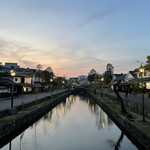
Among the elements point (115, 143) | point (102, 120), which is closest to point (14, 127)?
point (115, 143)

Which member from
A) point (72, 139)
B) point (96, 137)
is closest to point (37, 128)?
point (72, 139)

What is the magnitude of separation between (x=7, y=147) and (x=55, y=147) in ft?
14.6

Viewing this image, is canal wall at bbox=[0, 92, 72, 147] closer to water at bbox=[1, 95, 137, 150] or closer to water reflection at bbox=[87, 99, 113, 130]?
water at bbox=[1, 95, 137, 150]

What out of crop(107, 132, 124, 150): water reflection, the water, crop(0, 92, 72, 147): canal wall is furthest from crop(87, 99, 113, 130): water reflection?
crop(0, 92, 72, 147): canal wall

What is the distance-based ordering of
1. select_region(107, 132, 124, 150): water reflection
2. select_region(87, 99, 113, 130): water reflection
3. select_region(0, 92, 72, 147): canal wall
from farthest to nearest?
select_region(87, 99, 113, 130): water reflection
select_region(107, 132, 124, 150): water reflection
select_region(0, 92, 72, 147): canal wall

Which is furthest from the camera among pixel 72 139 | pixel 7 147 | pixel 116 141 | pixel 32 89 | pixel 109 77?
pixel 109 77

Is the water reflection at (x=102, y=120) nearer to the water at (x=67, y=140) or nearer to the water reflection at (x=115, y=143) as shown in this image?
the water at (x=67, y=140)

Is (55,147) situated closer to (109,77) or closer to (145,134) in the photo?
(145,134)

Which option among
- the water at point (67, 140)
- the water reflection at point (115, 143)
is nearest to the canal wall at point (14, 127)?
the water at point (67, 140)

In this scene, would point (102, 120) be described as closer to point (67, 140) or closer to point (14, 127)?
point (67, 140)

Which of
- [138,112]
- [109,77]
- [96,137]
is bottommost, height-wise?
[96,137]

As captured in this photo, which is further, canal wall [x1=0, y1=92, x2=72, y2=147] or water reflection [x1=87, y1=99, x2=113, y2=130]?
water reflection [x1=87, y1=99, x2=113, y2=130]

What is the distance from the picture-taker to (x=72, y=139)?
51.2ft

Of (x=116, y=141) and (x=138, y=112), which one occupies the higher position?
(x=138, y=112)
